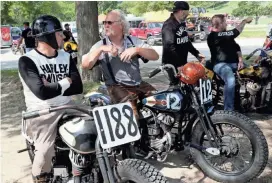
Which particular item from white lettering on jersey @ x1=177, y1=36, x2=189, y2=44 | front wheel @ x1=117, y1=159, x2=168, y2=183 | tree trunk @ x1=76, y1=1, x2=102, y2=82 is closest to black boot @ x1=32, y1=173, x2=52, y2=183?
front wheel @ x1=117, y1=159, x2=168, y2=183

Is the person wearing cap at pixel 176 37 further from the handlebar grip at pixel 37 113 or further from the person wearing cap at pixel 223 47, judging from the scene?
the handlebar grip at pixel 37 113

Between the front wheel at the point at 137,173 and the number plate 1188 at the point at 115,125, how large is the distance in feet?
0.59

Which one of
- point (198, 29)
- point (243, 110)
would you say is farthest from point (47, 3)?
point (243, 110)

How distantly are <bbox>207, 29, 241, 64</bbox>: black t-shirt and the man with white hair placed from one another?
2.25 m

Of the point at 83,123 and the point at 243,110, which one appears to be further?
the point at 243,110

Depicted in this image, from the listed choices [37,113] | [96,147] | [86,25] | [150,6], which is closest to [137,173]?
[96,147]

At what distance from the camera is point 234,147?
3.76 metres

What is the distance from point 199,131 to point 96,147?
1.60m

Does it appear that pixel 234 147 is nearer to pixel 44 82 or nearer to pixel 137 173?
pixel 137 173

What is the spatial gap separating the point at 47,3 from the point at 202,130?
4842cm

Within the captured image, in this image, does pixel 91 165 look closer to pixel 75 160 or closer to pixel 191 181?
pixel 75 160

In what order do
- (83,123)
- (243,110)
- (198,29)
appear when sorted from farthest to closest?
(198,29) < (243,110) < (83,123)

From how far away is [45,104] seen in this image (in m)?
3.32

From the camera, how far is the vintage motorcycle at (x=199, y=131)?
370 centimetres
